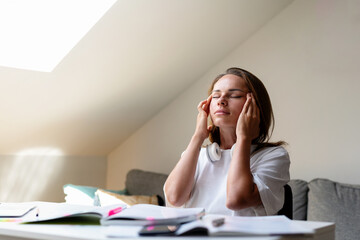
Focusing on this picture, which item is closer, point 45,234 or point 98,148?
point 45,234

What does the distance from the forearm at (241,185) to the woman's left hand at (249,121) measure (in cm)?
8

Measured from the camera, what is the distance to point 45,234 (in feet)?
3.27

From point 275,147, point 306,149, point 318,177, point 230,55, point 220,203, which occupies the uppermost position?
point 230,55

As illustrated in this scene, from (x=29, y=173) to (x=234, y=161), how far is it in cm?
223

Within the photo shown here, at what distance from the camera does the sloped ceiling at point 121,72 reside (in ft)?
9.35

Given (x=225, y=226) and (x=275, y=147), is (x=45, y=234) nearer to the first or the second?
(x=225, y=226)

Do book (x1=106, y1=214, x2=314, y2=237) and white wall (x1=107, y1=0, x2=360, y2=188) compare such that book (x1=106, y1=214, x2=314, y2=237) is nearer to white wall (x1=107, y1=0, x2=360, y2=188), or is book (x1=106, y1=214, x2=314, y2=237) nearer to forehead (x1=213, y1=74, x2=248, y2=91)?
forehead (x1=213, y1=74, x2=248, y2=91)

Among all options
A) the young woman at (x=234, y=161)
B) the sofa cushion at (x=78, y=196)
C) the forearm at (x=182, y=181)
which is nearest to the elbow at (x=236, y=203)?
the young woman at (x=234, y=161)

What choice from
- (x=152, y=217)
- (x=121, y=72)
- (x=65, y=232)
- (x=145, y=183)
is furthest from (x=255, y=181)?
(x=145, y=183)

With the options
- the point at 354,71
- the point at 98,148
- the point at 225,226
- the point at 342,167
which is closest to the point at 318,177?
the point at 342,167

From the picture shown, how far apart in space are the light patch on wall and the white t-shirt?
6.28 feet

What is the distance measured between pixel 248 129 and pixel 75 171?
2.42 m

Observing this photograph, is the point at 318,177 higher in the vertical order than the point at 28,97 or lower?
lower

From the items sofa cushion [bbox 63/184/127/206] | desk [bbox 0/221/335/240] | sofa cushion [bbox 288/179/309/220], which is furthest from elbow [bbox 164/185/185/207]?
sofa cushion [bbox 63/184/127/206]
